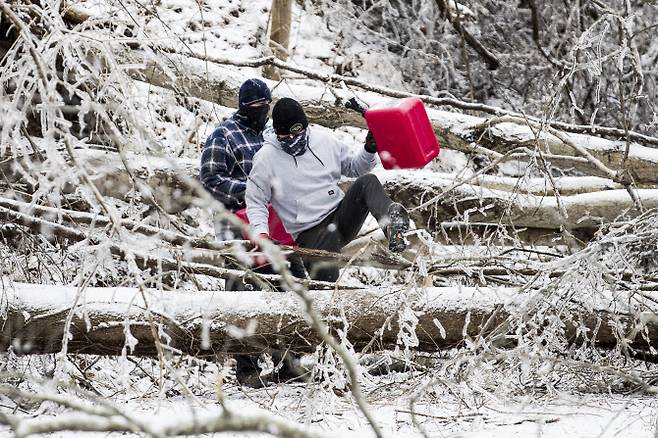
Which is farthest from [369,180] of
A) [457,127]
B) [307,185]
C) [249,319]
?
[457,127]

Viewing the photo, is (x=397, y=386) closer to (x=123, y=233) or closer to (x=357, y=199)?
(x=357, y=199)

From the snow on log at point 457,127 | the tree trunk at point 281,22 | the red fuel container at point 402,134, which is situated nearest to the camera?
the red fuel container at point 402,134

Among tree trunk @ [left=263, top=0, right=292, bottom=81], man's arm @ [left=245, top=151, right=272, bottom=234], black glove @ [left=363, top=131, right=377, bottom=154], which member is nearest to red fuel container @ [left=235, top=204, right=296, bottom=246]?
man's arm @ [left=245, top=151, right=272, bottom=234]

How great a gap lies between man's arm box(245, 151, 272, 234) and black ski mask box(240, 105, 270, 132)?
1.16ft

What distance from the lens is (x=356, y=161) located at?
465 centimetres

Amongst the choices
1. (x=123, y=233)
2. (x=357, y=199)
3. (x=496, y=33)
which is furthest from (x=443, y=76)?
(x=123, y=233)

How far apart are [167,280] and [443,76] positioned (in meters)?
4.99

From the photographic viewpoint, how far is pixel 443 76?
981 centimetres

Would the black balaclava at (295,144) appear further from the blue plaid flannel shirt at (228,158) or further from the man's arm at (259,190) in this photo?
the blue plaid flannel shirt at (228,158)

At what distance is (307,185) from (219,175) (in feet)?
1.84

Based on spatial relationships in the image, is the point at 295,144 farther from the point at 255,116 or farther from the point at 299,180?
the point at 255,116

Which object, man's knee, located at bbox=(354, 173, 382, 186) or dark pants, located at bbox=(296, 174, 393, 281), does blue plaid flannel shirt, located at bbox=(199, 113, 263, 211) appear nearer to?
dark pants, located at bbox=(296, 174, 393, 281)

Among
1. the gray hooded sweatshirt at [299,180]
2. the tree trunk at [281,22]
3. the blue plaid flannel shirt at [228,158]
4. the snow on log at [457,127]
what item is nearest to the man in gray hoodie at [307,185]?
the gray hooded sweatshirt at [299,180]

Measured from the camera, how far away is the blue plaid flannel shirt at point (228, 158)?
15.7 ft
